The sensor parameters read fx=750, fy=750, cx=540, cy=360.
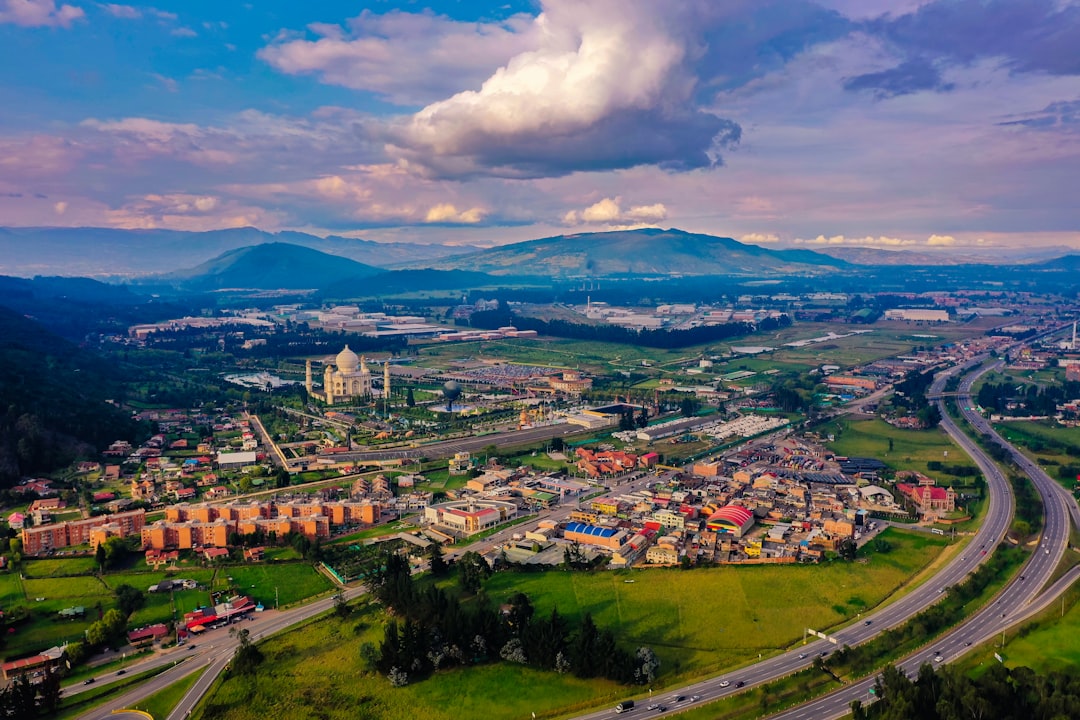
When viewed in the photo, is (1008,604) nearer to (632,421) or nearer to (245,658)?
(245,658)

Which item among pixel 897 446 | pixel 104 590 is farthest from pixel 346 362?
pixel 897 446

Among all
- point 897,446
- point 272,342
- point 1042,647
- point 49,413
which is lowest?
point 1042,647

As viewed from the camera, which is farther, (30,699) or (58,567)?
(58,567)

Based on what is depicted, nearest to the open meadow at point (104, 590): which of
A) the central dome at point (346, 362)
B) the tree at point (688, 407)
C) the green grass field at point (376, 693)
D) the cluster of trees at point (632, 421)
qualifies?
the green grass field at point (376, 693)

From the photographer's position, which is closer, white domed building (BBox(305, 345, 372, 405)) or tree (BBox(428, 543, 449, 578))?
tree (BBox(428, 543, 449, 578))

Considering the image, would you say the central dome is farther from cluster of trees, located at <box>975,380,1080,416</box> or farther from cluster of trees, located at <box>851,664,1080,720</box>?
cluster of trees, located at <box>851,664,1080,720</box>

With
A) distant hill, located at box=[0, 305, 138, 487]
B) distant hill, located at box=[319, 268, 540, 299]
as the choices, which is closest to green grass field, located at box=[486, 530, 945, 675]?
distant hill, located at box=[0, 305, 138, 487]

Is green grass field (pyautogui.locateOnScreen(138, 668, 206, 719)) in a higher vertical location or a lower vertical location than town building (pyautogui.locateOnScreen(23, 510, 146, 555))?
lower
